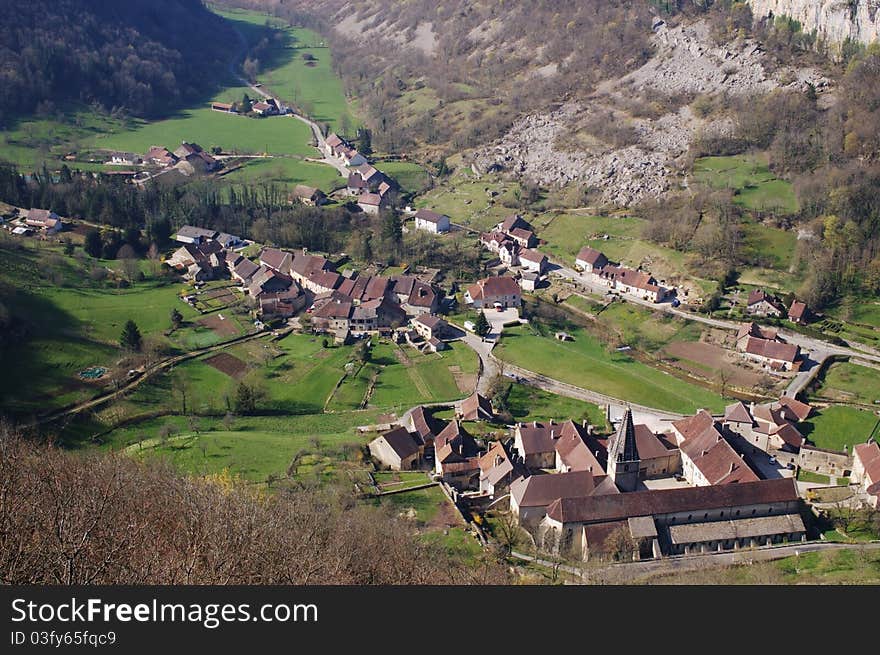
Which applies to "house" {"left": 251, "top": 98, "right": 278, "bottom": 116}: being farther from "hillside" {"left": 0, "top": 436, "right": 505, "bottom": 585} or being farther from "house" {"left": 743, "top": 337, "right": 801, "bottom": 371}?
"hillside" {"left": 0, "top": 436, "right": 505, "bottom": 585}

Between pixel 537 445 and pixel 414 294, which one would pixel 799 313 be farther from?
pixel 414 294

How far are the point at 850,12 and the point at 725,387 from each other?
5878 centimetres

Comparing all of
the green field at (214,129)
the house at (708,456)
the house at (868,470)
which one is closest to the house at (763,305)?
the house at (708,456)

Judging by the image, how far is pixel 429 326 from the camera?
55625 millimetres

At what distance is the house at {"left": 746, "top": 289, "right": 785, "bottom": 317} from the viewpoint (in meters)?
58.0

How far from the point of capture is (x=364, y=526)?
101 feet

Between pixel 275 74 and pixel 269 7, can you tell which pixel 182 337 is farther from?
pixel 269 7

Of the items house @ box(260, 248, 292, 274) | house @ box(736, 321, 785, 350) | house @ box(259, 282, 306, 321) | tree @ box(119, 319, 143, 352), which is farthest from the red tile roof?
house @ box(260, 248, 292, 274)

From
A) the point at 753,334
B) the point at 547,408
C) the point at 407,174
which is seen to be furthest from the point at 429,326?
the point at 407,174

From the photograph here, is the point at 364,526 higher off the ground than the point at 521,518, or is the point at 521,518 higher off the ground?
the point at 364,526

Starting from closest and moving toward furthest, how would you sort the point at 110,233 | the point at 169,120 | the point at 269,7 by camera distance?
the point at 110,233 < the point at 169,120 < the point at 269,7

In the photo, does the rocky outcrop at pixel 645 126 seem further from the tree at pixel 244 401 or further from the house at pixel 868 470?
the tree at pixel 244 401

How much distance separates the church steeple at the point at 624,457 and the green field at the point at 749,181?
40.1 metres

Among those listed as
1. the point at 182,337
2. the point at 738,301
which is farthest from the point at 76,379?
the point at 738,301
